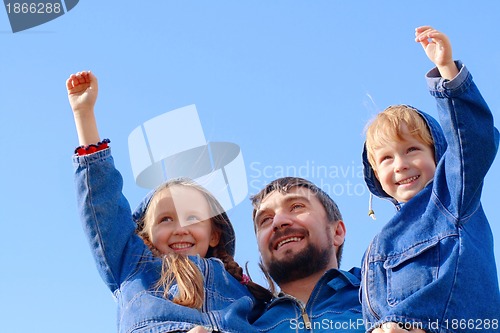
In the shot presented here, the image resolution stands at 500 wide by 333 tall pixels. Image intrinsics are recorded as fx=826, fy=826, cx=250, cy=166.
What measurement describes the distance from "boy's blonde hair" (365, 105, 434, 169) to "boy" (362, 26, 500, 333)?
222 millimetres

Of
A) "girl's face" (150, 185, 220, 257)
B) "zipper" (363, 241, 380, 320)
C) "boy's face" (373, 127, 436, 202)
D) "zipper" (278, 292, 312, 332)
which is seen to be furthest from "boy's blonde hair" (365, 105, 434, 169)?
"girl's face" (150, 185, 220, 257)

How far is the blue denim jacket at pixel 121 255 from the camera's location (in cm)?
507

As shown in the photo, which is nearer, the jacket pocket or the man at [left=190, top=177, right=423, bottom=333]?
the jacket pocket

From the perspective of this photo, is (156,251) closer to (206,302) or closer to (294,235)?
(206,302)

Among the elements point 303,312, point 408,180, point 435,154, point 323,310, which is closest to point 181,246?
point 303,312

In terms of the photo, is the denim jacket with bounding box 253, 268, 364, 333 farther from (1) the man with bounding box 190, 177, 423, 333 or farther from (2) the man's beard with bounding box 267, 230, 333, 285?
(2) the man's beard with bounding box 267, 230, 333, 285

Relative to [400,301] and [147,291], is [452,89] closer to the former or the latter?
[400,301]

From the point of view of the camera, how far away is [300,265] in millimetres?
5703

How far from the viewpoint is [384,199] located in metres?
5.22

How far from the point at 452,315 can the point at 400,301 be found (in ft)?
0.93

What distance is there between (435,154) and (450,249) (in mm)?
691

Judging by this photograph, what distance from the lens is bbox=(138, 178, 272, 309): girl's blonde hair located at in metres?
4.98

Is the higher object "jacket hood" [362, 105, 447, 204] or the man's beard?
"jacket hood" [362, 105, 447, 204]

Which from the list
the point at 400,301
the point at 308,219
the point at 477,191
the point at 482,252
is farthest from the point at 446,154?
the point at 308,219
